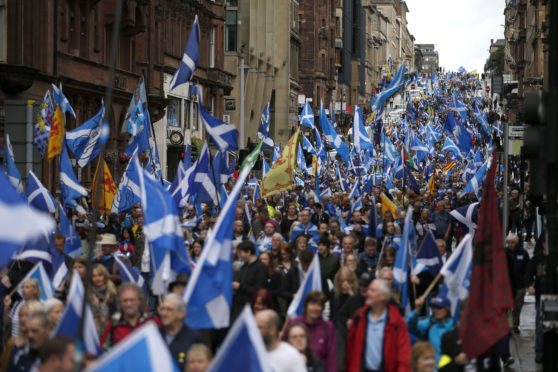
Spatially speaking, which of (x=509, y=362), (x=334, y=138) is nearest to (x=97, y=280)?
(x=509, y=362)

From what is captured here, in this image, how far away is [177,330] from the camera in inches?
405

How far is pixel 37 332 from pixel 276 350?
162 cm

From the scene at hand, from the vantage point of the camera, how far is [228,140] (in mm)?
24969

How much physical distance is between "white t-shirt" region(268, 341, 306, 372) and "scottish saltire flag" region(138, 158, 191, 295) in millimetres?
3292

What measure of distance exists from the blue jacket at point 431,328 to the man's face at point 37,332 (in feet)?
11.5

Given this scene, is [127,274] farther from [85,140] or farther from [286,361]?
[85,140]

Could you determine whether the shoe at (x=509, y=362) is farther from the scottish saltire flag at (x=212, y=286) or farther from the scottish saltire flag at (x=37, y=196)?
the scottish saltire flag at (x=37, y=196)

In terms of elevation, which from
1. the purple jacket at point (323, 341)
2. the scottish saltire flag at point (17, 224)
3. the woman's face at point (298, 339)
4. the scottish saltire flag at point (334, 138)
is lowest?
the purple jacket at point (323, 341)

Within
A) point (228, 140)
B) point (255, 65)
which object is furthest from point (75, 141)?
point (255, 65)

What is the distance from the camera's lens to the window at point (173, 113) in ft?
177

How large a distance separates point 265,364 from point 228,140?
17.2 metres

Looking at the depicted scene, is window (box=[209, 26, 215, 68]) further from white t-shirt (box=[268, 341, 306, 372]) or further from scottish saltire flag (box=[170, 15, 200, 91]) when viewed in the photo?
white t-shirt (box=[268, 341, 306, 372])

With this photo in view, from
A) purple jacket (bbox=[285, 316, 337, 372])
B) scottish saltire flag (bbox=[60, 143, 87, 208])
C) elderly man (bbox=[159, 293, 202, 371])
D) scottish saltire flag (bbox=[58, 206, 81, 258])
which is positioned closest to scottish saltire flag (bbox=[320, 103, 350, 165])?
scottish saltire flag (bbox=[60, 143, 87, 208])

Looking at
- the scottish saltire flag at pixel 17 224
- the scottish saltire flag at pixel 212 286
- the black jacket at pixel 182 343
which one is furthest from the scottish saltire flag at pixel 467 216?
the scottish saltire flag at pixel 17 224
